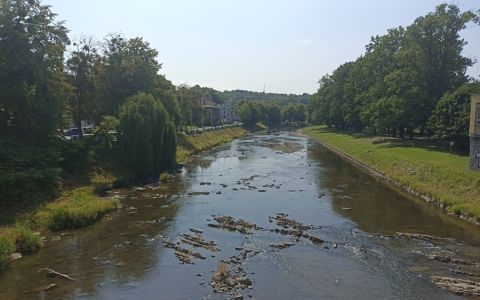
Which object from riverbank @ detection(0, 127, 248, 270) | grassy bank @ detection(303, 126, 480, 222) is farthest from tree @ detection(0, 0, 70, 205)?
grassy bank @ detection(303, 126, 480, 222)

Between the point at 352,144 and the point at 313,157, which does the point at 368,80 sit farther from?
the point at 313,157

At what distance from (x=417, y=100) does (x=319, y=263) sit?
165ft

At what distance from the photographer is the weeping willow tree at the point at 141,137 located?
47.4 m

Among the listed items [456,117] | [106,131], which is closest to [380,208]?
[456,117]

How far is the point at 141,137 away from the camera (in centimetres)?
4766

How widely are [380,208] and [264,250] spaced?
14686 millimetres

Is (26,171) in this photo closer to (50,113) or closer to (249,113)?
(50,113)

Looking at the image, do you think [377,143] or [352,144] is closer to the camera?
[377,143]

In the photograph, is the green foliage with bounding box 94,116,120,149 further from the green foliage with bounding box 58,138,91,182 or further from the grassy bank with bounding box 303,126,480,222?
the grassy bank with bounding box 303,126,480,222

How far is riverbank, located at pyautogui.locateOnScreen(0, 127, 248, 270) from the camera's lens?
23.9 m

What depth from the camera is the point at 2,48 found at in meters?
37.2

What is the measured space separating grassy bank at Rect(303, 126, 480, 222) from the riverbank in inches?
1004

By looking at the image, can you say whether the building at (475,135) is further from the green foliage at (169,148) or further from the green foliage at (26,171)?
the green foliage at (26,171)

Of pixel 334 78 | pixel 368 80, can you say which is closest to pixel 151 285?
pixel 368 80
